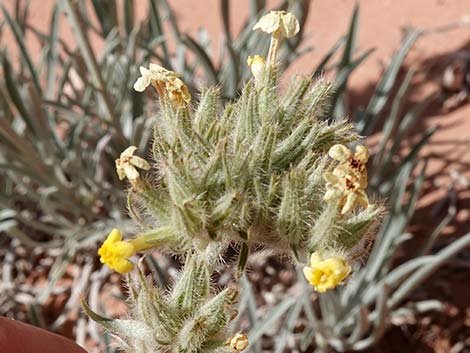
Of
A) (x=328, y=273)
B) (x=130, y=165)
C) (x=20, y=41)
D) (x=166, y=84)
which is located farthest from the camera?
(x=20, y=41)

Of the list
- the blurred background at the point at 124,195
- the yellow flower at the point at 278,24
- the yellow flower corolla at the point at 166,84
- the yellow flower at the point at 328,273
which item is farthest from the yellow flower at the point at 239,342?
the blurred background at the point at 124,195

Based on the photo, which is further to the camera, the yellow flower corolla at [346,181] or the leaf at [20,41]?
the leaf at [20,41]

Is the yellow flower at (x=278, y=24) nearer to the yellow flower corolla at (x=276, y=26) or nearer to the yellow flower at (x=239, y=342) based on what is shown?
the yellow flower corolla at (x=276, y=26)

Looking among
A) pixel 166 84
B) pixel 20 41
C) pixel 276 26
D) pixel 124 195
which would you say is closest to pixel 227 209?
pixel 166 84

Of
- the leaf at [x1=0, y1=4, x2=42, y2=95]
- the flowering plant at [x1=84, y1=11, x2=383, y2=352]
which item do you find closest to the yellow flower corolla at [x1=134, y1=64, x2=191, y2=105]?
the flowering plant at [x1=84, y1=11, x2=383, y2=352]

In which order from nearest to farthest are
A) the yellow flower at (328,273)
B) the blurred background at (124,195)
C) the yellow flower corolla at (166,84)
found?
the yellow flower at (328,273) → the yellow flower corolla at (166,84) → the blurred background at (124,195)

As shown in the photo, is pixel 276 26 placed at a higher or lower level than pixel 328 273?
higher

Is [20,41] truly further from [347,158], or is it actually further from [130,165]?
[347,158]
